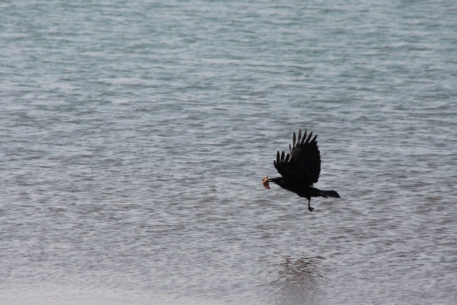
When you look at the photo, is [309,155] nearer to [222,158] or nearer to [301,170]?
[301,170]

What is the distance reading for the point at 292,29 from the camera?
869 inches

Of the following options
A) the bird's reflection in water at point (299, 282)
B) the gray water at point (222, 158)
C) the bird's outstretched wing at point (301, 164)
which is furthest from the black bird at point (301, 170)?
the bird's reflection in water at point (299, 282)

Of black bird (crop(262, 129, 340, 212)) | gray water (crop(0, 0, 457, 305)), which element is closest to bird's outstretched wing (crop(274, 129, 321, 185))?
black bird (crop(262, 129, 340, 212))

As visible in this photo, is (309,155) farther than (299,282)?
Yes

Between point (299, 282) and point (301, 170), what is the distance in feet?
5.36

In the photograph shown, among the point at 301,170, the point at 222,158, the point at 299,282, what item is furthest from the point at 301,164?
the point at 222,158

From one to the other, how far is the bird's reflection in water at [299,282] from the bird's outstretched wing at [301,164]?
1046 mm

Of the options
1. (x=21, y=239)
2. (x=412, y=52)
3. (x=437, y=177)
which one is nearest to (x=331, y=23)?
(x=412, y=52)

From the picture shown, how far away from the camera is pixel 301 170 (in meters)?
9.38

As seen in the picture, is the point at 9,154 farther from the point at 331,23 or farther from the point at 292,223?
the point at 331,23

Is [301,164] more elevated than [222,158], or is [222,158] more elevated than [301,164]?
[301,164]

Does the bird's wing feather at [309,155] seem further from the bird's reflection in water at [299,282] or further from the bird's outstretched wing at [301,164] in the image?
the bird's reflection in water at [299,282]

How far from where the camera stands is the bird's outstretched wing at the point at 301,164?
9.37 metres

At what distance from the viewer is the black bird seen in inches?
369
